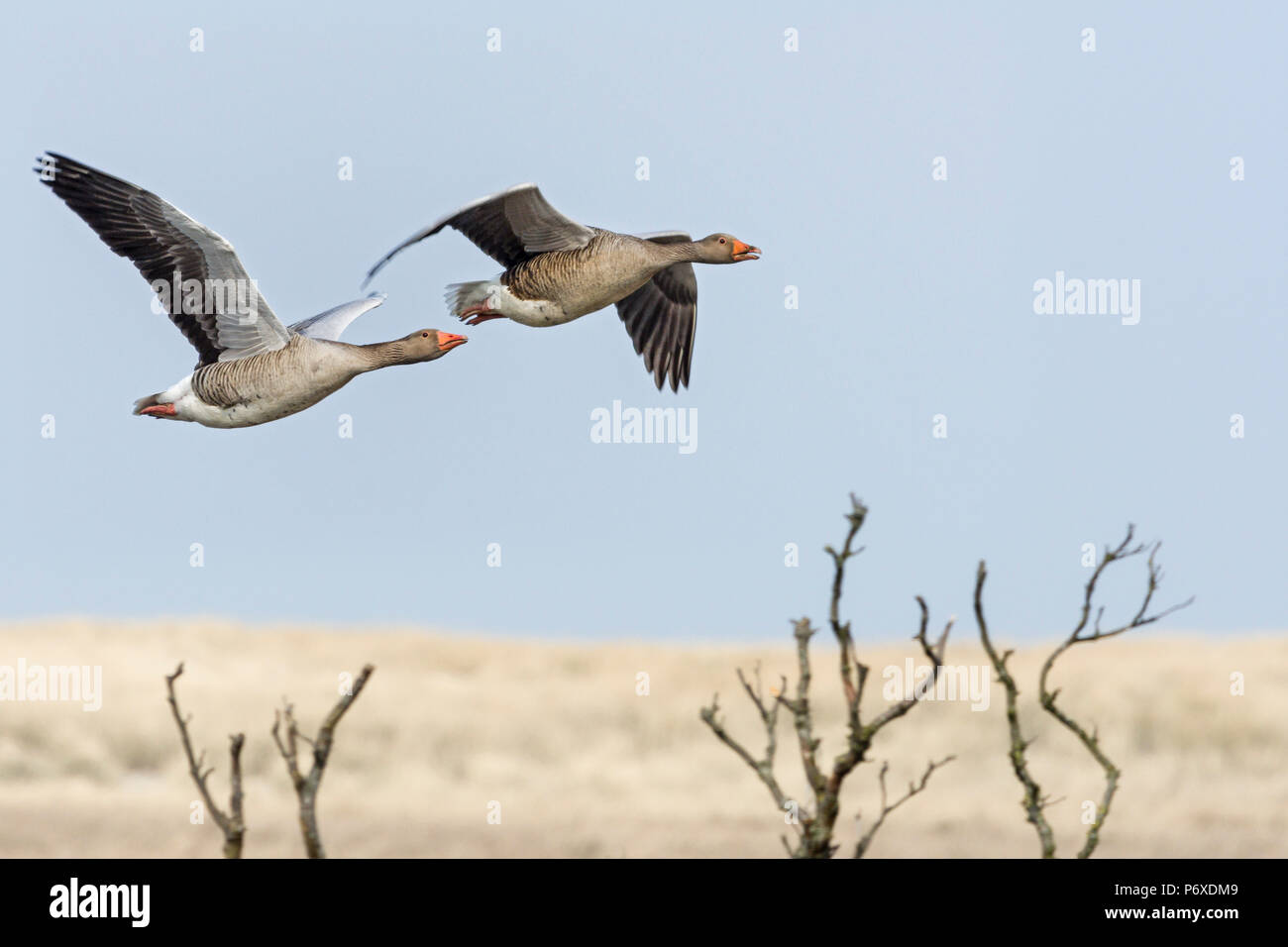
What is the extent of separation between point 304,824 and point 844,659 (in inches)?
96.6

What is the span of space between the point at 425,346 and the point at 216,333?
161 cm

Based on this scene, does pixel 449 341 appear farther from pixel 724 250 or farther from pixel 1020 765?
pixel 1020 765

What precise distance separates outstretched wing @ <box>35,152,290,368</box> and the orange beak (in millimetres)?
1126

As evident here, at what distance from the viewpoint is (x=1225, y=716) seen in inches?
928

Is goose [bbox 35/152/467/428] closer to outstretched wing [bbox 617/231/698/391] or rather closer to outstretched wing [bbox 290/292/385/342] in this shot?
outstretched wing [bbox 290/292/385/342]

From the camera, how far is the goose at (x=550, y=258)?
13031 millimetres

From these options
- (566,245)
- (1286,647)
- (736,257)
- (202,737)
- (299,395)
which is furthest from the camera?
(1286,647)

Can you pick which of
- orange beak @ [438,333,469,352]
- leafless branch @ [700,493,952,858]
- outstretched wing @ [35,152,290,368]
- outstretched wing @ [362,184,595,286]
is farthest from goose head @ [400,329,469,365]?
leafless branch @ [700,493,952,858]

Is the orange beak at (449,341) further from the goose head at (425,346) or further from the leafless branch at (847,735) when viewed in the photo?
the leafless branch at (847,735)

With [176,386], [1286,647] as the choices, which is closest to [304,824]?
[176,386]

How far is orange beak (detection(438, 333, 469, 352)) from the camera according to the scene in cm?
1173

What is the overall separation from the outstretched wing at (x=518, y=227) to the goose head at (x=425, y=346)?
1.46m

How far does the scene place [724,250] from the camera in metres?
14.3
